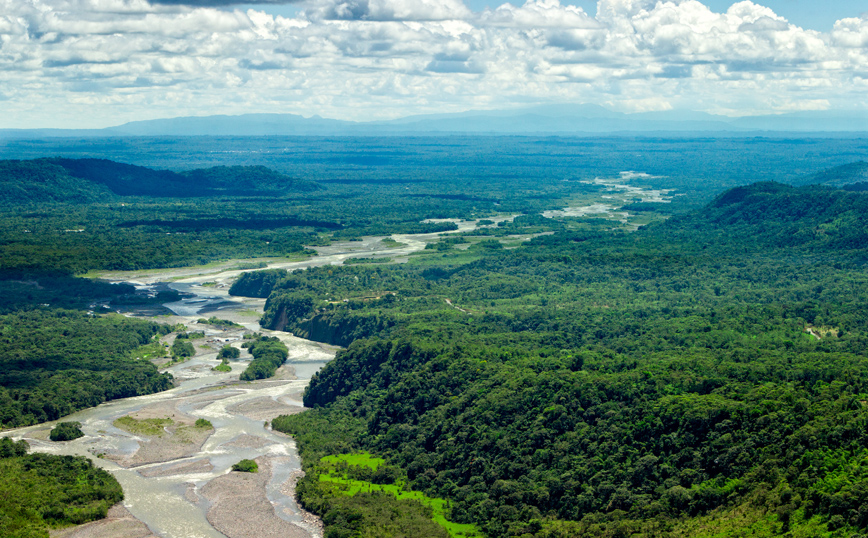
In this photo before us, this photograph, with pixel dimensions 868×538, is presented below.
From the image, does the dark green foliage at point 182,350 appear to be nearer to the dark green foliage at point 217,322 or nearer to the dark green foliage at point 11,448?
the dark green foliage at point 217,322

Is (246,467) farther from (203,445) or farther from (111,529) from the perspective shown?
(111,529)

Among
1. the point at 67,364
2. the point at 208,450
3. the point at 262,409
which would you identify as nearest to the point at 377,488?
the point at 208,450

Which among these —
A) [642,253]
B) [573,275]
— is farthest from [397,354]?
[642,253]

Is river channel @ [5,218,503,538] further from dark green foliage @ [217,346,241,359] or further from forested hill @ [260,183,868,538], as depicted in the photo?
forested hill @ [260,183,868,538]

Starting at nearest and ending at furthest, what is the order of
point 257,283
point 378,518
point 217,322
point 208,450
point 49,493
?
point 378,518 → point 49,493 → point 208,450 → point 217,322 → point 257,283

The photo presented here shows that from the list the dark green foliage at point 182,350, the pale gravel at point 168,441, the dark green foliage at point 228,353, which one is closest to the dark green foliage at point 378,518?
the pale gravel at point 168,441

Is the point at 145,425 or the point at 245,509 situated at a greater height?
the point at 145,425
